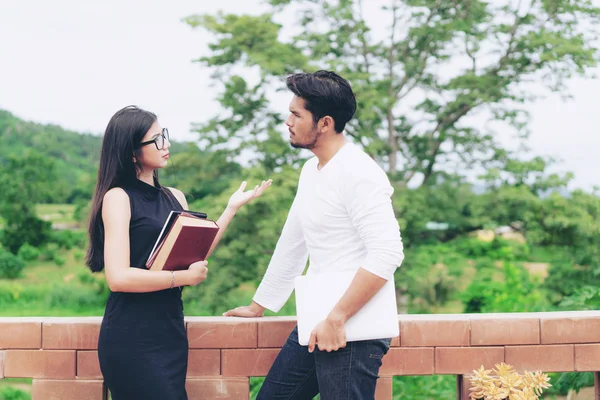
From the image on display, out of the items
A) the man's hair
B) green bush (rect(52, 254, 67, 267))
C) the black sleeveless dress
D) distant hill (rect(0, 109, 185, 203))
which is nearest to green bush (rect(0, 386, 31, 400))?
the black sleeveless dress

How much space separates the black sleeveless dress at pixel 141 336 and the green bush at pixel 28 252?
2230cm

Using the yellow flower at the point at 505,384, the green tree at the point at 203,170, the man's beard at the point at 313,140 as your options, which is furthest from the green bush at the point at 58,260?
the man's beard at the point at 313,140

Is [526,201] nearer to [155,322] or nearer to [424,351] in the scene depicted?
[424,351]

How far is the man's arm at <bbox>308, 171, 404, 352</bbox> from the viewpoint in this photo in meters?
1.92

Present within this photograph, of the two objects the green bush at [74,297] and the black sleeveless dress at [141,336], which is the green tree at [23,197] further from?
the black sleeveless dress at [141,336]

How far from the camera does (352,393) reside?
2.02m

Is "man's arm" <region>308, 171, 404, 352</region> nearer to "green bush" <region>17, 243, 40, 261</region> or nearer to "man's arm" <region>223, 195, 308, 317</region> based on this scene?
"man's arm" <region>223, 195, 308, 317</region>

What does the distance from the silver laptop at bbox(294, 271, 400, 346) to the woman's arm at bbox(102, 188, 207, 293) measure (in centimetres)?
40

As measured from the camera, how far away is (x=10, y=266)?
74.7 ft

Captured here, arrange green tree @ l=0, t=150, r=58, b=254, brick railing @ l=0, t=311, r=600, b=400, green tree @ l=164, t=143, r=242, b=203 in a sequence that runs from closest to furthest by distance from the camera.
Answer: brick railing @ l=0, t=311, r=600, b=400
green tree @ l=164, t=143, r=242, b=203
green tree @ l=0, t=150, r=58, b=254

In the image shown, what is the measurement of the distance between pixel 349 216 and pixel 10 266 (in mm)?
23371

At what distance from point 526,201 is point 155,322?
919cm

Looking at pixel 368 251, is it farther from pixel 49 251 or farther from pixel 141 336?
pixel 49 251

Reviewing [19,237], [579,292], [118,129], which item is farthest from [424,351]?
[19,237]
